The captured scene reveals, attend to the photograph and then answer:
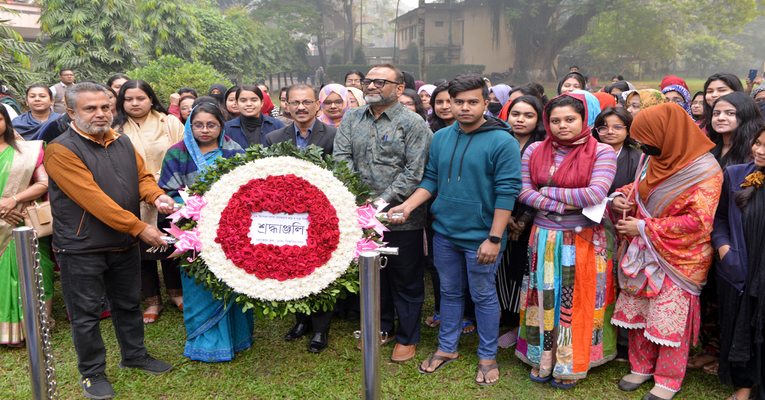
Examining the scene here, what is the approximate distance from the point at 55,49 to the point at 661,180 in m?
18.2

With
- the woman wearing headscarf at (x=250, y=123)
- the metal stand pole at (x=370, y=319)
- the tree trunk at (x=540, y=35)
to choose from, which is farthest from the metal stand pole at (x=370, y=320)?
the tree trunk at (x=540, y=35)

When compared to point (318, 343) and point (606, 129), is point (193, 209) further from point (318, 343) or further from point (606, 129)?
point (606, 129)

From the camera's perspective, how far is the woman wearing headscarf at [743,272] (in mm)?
3035

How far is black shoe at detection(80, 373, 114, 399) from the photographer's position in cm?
341

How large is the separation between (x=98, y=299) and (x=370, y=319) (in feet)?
7.12

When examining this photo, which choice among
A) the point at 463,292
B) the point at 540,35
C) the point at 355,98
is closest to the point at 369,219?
the point at 463,292

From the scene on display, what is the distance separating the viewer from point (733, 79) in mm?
4934

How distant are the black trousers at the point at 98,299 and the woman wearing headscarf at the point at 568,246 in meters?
2.90

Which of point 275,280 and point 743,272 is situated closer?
point 275,280

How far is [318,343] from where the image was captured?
4.11 meters

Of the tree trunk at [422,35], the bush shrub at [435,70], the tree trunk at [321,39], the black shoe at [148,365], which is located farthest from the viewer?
the tree trunk at [321,39]

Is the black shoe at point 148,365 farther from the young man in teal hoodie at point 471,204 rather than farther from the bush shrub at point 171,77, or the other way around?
the bush shrub at point 171,77

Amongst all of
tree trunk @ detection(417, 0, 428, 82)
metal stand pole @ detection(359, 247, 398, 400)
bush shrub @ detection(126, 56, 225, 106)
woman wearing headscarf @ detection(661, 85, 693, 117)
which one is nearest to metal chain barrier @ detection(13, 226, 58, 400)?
metal stand pole @ detection(359, 247, 398, 400)

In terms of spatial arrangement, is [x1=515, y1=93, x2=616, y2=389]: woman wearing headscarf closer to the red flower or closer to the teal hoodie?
the teal hoodie
